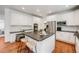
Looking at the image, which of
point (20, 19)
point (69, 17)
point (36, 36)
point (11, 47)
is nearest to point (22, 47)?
point (11, 47)

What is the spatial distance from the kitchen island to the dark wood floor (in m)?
0.10

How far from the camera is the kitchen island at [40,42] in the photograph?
1.51 meters

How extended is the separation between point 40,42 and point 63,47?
1.49 ft

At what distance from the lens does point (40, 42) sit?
1517 millimetres

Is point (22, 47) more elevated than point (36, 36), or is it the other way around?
point (36, 36)

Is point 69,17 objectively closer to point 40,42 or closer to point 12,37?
point 40,42

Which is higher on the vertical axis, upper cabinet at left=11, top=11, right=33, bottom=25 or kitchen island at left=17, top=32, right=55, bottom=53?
upper cabinet at left=11, top=11, right=33, bottom=25

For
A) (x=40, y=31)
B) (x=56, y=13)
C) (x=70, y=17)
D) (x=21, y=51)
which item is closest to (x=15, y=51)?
(x=21, y=51)

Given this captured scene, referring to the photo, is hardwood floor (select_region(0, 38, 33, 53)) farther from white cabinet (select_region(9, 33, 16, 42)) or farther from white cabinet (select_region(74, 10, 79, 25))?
white cabinet (select_region(74, 10, 79, 25))

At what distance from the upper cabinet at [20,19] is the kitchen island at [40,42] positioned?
22 cm

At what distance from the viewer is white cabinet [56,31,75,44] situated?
4.95 feet

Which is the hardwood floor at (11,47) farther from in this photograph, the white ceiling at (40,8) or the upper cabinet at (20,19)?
the white ceiling at (40,8)

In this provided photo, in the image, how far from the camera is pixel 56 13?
1.49 metres

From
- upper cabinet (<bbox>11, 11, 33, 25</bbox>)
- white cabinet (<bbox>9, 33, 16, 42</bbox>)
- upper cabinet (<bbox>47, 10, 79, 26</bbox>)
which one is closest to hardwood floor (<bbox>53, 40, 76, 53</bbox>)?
upper cabinet (<bbox>47, 10, 79, 26</bbox>)
